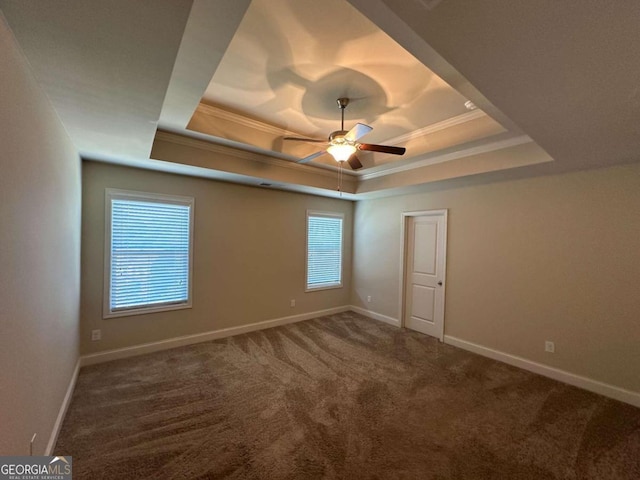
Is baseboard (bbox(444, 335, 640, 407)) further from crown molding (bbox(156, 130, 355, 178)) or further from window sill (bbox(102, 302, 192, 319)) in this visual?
window sill (bbox(102, 302, 192, 319))

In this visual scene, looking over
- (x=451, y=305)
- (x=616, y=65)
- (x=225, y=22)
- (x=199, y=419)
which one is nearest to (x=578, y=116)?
(x=616, y=65)

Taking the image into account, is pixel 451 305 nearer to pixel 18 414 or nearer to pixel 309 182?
pixel 309 182

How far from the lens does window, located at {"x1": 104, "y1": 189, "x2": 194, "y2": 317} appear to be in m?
3.23

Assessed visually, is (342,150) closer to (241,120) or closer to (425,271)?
(241,120)

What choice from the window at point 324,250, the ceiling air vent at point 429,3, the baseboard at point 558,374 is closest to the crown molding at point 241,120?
the window at point 324,250

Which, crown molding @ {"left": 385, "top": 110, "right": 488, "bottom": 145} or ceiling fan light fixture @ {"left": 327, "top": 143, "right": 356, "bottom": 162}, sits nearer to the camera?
ceiling fan light fixture @ {"left": 327, "top": 143, "right": 356, "bottom": 162}

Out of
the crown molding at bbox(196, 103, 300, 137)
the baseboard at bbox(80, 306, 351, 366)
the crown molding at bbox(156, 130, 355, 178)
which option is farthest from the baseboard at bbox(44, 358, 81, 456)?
the crown molding at bbox(196, 103, 300, 137)

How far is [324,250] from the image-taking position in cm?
537

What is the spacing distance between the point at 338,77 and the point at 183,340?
12.4 feet

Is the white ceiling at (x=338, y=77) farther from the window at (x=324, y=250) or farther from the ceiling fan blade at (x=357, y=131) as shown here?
the window at (x=324, y=250)

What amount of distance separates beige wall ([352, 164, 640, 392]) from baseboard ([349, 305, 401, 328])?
3.27 ft

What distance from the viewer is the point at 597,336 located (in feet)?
9.29

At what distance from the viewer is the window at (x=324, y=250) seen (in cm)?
514

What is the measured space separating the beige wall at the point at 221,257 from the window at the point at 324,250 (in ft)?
0.54
